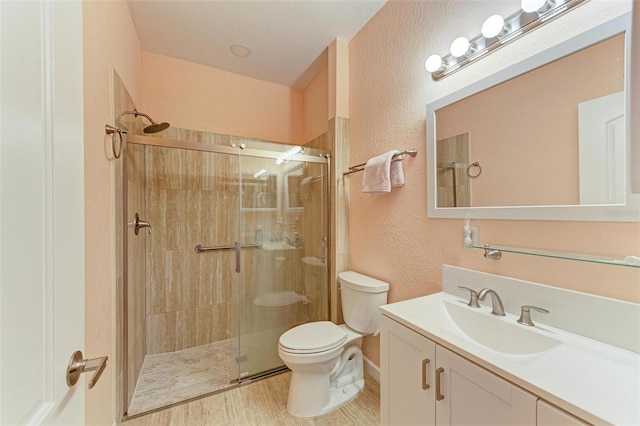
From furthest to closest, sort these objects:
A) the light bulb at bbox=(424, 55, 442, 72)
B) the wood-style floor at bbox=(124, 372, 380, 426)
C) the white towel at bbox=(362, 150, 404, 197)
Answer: the white towel at bbox=(362, 150, 404, 197)
the wood-style floor at bbox=(124, 372, 380, 426)
the light bulb at bbox=(424, 55, 442, 72)

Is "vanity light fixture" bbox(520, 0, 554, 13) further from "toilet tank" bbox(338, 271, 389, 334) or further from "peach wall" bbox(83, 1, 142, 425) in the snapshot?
"peach wall" bbox(83, 1, 142, 425)

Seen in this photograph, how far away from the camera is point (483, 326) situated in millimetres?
1117

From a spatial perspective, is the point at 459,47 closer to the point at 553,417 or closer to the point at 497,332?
the point at 497,332

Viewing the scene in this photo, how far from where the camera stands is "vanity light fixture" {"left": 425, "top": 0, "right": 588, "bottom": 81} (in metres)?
0.98

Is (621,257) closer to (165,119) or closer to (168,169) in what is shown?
(168,169)

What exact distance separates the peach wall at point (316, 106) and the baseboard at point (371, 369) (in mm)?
2025

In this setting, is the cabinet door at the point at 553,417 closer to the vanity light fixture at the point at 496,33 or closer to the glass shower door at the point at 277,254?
the vanity light fixture at the point at 496,33

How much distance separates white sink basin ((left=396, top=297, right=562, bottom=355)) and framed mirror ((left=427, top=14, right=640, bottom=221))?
44 centimetres

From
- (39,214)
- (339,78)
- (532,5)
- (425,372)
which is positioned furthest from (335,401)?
(339,78)

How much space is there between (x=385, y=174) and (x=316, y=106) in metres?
1.48

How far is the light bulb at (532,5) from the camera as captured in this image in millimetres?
978

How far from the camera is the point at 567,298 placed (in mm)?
947

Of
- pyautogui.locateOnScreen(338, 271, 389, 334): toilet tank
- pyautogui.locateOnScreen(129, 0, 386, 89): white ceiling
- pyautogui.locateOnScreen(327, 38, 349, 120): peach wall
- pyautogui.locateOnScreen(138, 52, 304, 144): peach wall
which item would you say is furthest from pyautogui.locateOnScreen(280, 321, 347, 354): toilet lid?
pyautogui.locateOnScreen(129, 0, 386, 89): white ceiling

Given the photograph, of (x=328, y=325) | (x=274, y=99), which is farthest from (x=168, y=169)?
(x=328, y=325)
